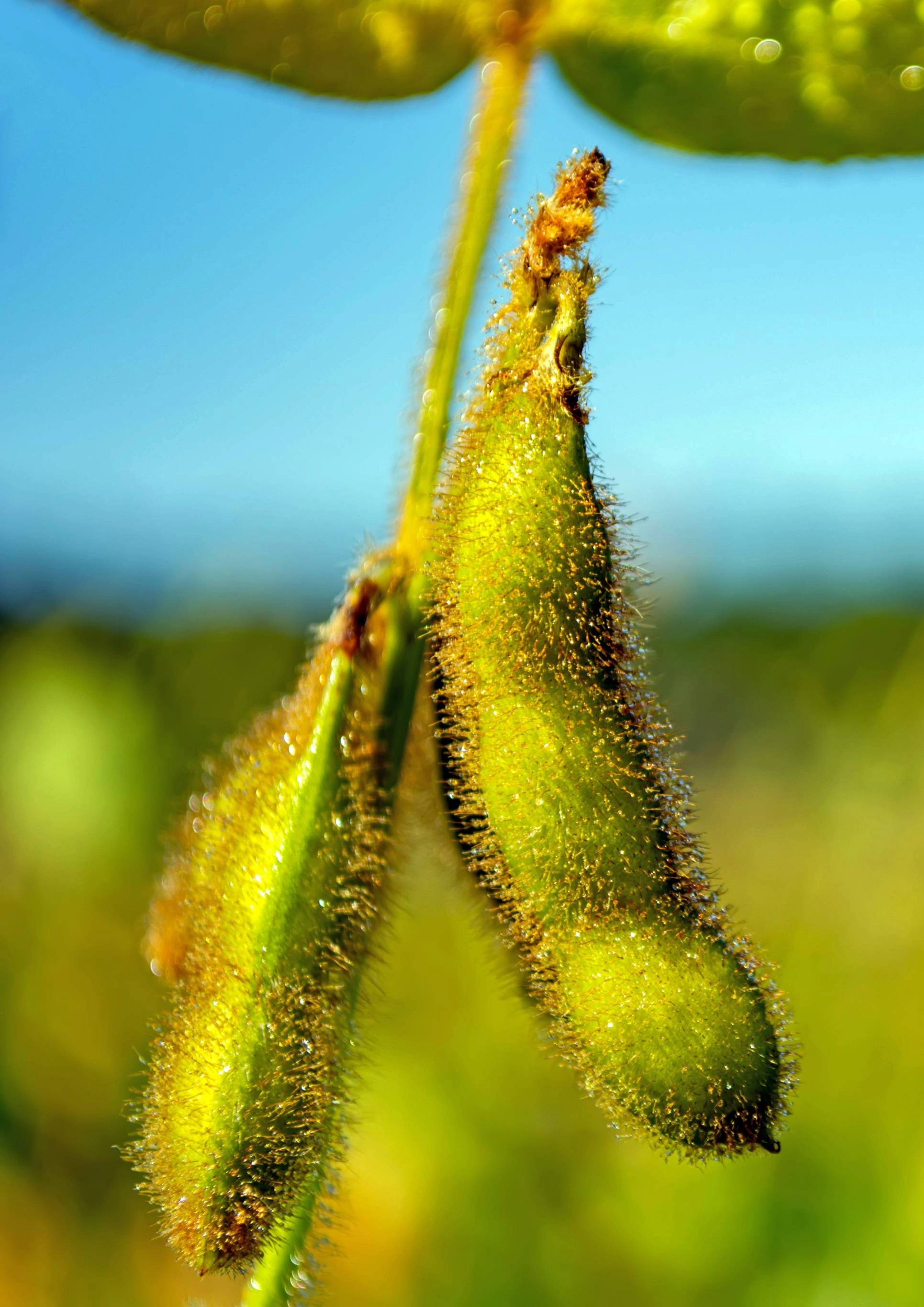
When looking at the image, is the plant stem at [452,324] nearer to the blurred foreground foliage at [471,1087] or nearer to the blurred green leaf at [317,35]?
the blurred green leaf at [317,35]

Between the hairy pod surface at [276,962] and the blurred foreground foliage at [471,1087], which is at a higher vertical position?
the hairy pod surface at [276,962]

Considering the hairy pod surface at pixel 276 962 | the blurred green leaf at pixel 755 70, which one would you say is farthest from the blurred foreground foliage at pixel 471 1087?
the blurred green leaf at pixel 755 70

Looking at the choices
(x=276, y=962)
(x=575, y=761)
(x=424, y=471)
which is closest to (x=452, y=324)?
(x=424, y=471)

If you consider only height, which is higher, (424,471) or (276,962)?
(424,471)

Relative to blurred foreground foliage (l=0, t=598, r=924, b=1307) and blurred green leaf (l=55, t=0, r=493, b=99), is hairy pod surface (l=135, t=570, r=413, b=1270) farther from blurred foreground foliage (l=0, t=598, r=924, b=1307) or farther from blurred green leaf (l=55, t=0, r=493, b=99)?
blurred foreground foliage (l=0, t=598, r=924, b=1307)

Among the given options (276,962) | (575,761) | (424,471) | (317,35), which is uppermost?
(317,35)

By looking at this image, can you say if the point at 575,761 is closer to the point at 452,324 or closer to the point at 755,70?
the point at 452,324
